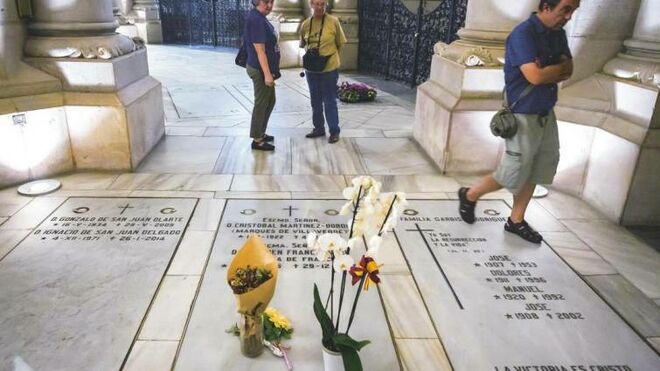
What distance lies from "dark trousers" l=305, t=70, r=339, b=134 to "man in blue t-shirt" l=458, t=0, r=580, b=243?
8.24ft

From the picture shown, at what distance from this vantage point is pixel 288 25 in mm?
11281

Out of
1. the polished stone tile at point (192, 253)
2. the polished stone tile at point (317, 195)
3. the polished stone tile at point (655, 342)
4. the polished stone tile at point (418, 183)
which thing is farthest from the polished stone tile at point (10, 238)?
the polished stone tile at point (655, 342)

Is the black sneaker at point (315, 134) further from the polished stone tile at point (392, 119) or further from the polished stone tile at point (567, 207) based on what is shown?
the polished stone tile at point (567, 207)

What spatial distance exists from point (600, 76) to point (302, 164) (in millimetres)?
3027

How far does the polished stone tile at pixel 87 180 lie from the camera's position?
4.67m

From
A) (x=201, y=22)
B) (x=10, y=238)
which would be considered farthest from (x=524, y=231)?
(x=201, y=22)

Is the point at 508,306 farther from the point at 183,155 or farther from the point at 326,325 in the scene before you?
the point at 183,155

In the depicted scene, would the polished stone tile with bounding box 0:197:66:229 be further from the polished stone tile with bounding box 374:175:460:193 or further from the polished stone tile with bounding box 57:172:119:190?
the polished stone tile with bounding box 374:175:460:193

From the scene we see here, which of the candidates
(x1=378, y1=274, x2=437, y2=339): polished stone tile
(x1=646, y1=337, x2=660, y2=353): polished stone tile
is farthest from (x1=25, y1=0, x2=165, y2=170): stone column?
(x1=646, y1=337, x2=660, y2=353): polished stone tile

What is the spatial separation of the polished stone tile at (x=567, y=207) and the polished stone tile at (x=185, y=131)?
4.15m

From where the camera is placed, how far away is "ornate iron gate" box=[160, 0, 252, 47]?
1616 cm

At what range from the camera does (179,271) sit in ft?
10.9

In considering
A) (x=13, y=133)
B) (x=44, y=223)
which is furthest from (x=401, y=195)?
(x=13, y=133)

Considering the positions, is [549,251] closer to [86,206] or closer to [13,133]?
[86,206]
